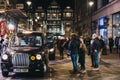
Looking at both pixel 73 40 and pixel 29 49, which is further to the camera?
pixel 73 40

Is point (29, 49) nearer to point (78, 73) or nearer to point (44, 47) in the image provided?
point (44, 47)

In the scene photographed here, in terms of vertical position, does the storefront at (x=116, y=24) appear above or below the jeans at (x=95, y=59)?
above

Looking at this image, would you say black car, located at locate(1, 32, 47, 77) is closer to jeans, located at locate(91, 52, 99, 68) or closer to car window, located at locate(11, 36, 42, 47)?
car window, located at locate(11, 36, 42, 47)

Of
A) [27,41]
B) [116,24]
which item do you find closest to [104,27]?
[116,24]

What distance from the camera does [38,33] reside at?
16.6m

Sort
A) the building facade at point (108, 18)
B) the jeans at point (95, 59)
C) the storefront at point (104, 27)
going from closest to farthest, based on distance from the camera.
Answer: the jeans at point (95, 59)
the building facade at point (108, 18)
the storefront at point (104, 27)

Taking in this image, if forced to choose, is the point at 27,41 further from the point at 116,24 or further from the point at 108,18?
the point at 108,18

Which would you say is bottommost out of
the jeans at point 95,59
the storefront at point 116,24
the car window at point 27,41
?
the jeans at point 95,59

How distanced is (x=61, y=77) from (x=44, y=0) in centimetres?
13865

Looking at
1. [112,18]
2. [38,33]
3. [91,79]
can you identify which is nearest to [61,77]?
[91,79]

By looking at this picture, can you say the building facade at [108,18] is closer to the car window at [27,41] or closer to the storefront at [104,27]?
the storefront at [104,27]

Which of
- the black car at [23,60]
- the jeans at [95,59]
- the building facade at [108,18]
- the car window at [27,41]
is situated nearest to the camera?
the black car at [23,60]

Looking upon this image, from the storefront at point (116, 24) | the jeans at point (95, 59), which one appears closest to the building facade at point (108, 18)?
the storefront at point (116, 24)

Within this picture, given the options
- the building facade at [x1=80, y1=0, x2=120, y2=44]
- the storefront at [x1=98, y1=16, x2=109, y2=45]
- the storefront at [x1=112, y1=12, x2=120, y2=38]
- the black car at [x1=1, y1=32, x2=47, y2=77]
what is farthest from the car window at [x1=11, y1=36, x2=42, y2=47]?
the storefront at [x1=98, y1=16, x2=109, y2=45]
